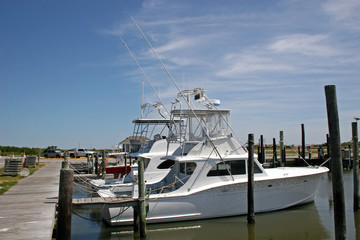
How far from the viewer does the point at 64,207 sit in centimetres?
749

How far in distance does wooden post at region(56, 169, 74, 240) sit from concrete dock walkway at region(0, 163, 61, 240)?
0.49 meters

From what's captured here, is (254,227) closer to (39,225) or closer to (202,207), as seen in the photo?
(202,207)

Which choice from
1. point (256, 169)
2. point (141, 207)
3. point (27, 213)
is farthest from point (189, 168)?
point (27, 213)

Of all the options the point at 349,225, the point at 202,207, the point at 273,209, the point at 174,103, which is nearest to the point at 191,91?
the point at 174,103

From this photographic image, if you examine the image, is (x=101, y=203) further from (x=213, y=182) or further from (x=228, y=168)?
(x=228, y=168)

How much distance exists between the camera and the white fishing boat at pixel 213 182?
11.0 metres

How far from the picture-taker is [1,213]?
9781 mm

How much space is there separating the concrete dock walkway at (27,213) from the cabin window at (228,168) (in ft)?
18.1

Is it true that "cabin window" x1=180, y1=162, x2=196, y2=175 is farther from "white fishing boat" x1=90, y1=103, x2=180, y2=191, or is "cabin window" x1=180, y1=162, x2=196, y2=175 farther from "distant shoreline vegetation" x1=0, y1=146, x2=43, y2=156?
"distant shoreline vegetation" x1=0, y1=146, x2=43, y2=156

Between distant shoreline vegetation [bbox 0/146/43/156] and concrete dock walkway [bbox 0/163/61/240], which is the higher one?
distant shoreline vegetation [bbox 0/146/43/156]

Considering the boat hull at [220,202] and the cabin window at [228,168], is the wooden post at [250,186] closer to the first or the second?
the boat hull at [220,202]

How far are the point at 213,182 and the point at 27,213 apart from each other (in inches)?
240

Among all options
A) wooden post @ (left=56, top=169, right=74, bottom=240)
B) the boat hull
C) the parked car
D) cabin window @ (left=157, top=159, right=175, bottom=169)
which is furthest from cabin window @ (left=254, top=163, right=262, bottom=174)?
the parked car

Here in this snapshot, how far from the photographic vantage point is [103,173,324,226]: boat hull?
10.8 meters
